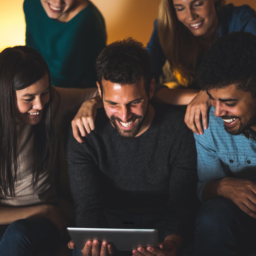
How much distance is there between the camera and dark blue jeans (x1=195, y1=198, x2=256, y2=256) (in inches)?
43.8

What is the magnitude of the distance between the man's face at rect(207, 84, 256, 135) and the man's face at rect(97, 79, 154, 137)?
293 mm

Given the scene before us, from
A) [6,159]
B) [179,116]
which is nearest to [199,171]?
[179,116]

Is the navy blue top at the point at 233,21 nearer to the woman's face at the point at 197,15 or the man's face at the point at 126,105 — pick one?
the woman's face at the point at 197,15

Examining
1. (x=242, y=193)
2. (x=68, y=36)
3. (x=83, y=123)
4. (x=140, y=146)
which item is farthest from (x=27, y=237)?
(x=68, y=36)

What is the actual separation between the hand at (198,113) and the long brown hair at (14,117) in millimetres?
645

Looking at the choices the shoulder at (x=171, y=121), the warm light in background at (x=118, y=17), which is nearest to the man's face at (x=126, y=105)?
the shoulder at (x=171, y=121)

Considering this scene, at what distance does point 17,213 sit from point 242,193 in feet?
3.25

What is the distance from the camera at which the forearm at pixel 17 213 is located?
1.37 metres

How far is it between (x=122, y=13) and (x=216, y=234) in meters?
1.78

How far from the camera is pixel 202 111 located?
1261 mm

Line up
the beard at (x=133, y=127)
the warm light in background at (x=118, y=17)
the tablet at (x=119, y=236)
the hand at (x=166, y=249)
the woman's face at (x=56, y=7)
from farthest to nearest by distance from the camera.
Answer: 1. the warm light in background at (x=118, y=17)
2. the woman's face at (x=56, y=7)
3. the beard at (x=133, y=127)
4. the hand at (x=166, y=249)
5. the tablet at (x=119, y=236)

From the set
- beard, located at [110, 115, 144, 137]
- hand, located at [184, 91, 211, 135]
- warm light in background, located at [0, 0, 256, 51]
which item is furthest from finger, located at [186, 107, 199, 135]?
warm light in background, located at [0, 0, 256, 51]

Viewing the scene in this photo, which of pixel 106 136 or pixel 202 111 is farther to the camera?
pixel 106 136

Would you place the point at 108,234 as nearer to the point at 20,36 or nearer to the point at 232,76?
the point at 232,76
